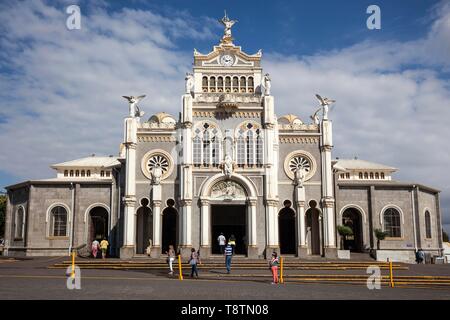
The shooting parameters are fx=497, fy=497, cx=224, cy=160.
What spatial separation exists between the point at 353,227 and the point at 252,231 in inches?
486

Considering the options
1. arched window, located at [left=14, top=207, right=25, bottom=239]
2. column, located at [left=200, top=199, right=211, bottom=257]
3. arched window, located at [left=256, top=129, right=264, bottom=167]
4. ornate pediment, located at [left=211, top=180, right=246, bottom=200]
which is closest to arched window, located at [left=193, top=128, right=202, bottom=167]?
ornate pediment, located at [left=211, top=180, right=246, bottom=200]

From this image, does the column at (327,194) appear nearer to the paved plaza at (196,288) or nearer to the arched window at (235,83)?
the arched window at (235,83)

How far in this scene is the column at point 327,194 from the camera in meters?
38.2

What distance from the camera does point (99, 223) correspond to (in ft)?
149

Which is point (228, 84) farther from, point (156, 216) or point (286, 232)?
point (286, 232)

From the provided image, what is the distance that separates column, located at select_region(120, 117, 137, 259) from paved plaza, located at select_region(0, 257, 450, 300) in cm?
1038

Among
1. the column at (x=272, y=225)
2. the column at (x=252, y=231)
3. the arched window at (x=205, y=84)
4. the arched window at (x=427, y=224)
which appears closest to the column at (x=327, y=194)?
the column at (x=272, y=225)

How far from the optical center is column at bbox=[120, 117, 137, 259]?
38.1 m

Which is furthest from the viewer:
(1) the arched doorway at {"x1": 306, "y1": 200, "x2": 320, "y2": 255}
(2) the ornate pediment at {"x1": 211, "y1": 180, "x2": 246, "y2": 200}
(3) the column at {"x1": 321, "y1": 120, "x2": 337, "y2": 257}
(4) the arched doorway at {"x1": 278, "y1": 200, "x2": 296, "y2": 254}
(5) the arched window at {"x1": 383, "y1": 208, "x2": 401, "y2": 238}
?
(5) the arched window at {"x1": 383, "y1": 208, "x2": 401, "y2": 238}

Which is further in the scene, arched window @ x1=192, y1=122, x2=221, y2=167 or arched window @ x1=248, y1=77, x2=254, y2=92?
arched window @ x1=248, y1=77, x2=254, y2=92

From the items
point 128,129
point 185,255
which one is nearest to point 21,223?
point 128,129

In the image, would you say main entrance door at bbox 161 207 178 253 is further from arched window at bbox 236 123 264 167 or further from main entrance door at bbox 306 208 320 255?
main entrance door at bbox 306 208 320 255

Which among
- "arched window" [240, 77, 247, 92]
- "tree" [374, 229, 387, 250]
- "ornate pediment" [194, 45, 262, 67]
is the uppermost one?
"ornate pediment" [194, 45, 262, 67]

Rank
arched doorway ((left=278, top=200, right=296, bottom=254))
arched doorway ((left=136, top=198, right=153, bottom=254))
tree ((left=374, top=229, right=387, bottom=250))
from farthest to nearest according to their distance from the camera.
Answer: arched doorway ((left=278, top=200, right=296, bottom=254)) → tree ((left=374, top=229, right=387, bottom=250)) → arched doorway ((left=136, top=198, right=153, bottom=254))
